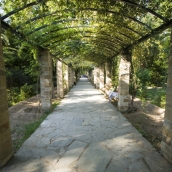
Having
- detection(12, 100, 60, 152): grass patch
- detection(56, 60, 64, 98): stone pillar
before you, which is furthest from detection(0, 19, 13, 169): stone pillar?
detection(56, 60, 64, 98): stone pillar

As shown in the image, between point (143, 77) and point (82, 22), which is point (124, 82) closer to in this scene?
point (143, 77)

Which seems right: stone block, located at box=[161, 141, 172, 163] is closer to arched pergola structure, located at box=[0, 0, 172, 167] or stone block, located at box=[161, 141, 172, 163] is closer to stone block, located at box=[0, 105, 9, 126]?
arched pergola structure, located at box=[0, 0, 172, 167]

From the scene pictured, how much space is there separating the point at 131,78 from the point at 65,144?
3942 mm

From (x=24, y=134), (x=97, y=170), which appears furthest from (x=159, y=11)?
(x=24, y=134)

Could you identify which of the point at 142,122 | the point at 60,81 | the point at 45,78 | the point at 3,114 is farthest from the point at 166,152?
the point at 60,81

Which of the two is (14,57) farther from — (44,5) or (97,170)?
(97,170)

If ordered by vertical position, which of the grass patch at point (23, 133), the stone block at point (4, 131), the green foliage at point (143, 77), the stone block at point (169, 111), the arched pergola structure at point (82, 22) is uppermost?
the arched pergola structure at point (82, 22)

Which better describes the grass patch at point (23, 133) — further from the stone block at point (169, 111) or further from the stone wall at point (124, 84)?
the stone wall at point (124, 84)

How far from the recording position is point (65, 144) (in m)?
3.02

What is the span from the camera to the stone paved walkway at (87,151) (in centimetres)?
229

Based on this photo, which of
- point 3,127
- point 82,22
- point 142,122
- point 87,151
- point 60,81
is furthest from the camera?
point 60,81

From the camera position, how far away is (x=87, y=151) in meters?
→ 2.73

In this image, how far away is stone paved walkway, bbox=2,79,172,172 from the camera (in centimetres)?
229

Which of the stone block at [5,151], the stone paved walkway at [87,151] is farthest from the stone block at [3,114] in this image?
the stone paved walkway at [87,151]
